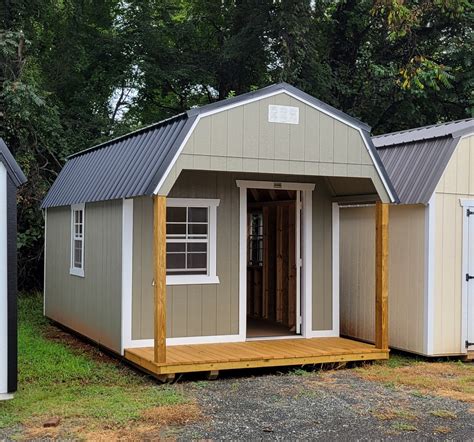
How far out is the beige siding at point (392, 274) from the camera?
8.34m

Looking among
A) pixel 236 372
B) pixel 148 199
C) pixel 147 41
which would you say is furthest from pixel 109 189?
pixel 147 41

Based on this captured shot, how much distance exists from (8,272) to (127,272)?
215 cm

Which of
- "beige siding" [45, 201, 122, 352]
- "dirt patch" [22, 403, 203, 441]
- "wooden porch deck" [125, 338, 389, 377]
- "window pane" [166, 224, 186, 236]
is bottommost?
"dirt patch" [22, 403, 203, 441]

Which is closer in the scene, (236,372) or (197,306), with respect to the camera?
(236,372)

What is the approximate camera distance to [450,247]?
8320 mm

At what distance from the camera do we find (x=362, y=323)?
9141 millimetres

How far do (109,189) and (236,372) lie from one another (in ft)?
9.08

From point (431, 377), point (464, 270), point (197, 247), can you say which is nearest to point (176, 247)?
point (197, 247)

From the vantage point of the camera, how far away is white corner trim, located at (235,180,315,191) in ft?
27.7

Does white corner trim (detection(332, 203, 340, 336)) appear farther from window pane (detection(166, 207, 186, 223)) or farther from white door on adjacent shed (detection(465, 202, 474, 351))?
window pane (detection(166, 207, 186, 223))

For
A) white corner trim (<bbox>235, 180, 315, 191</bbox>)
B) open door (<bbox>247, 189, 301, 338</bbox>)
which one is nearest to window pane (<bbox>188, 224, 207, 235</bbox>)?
white corner trim (<bbox>235, 180, 315, 191</bbox>)

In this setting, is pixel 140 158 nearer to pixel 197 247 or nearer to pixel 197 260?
pixel 197 247

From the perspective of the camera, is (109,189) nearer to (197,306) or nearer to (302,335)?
(197,306)

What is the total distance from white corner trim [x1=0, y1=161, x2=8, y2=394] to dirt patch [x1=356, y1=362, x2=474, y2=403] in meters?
3.80
